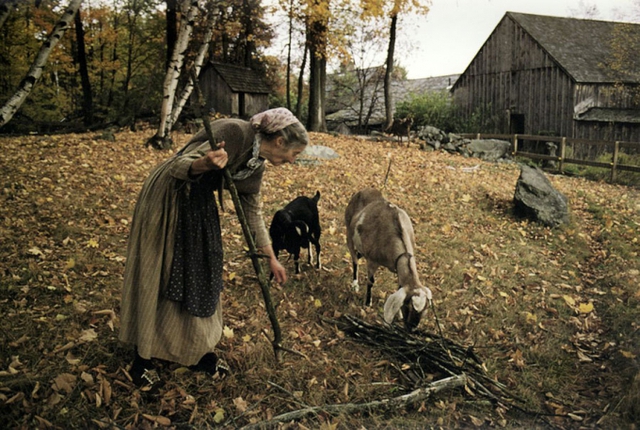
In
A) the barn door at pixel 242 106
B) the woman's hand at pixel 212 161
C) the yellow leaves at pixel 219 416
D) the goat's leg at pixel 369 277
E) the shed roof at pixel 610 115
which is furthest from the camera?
the barn door at pixel 242 106

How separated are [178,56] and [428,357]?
996 centimetres

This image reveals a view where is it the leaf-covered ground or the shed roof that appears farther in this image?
the shed roof

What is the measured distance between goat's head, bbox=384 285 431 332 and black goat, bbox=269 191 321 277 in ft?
7.11

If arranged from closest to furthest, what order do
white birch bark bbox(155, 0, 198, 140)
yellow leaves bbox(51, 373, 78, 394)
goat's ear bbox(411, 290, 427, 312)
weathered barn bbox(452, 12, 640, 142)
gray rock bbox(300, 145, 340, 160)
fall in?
1. yellow leaves bbox(51, 373, 78, 394)
2. goat's ear bbox(411, 290, 427, 312)
3. white birch bark bbox(155, 0, 198, 140)
4. gray rock bbox(300, 145, 340, 160)
5. weathered barn bbox(452, 12, 640, 142)

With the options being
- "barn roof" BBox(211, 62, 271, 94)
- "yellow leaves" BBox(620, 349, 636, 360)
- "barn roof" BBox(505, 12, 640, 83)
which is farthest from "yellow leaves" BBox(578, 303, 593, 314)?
"barn roof" BBox(211, 62, 271, 94)

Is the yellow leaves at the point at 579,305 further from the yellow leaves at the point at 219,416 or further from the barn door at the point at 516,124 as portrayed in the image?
the barn door at the point at 516,124

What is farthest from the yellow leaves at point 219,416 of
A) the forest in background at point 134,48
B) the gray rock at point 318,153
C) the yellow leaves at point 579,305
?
the forest in background at point 134,48

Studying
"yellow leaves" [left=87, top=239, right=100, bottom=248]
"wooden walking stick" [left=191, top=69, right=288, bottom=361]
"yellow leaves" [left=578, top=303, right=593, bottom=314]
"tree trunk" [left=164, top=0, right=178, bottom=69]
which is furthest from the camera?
"tree trunk" [left=164, top=0, right=178, bottom=69]

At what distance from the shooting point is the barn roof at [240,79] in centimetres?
2762

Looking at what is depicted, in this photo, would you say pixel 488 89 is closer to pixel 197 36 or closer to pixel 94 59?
pixel 197 36

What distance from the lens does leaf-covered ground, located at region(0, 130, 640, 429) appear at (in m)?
3.71

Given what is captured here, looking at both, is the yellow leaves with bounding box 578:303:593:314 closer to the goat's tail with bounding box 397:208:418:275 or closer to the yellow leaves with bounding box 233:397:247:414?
the goat's tail with bounding box 397:208:418:275

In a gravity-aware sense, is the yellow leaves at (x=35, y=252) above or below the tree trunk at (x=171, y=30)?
below

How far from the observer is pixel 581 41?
82.0 ft
